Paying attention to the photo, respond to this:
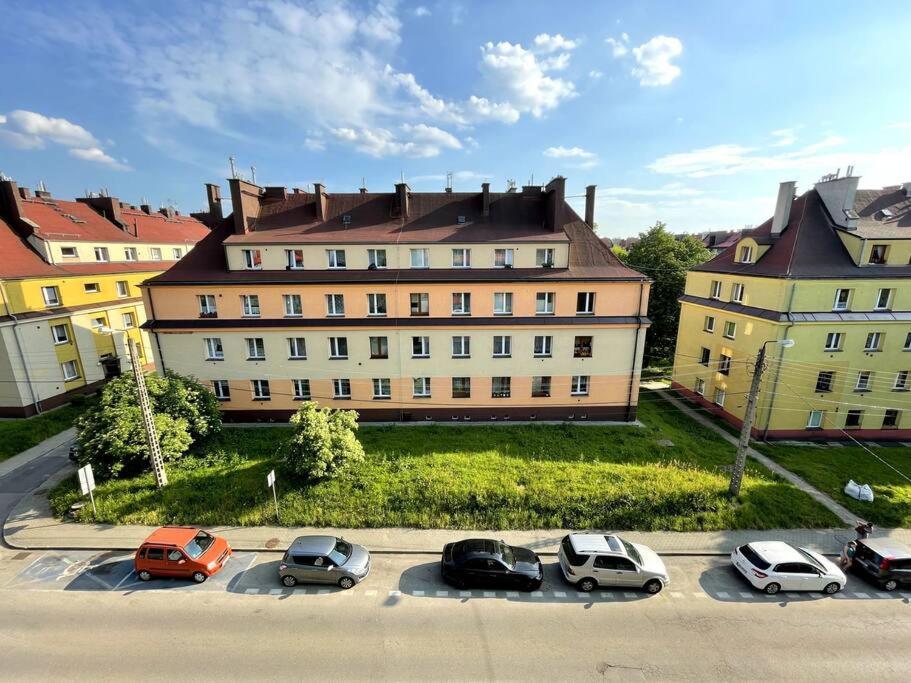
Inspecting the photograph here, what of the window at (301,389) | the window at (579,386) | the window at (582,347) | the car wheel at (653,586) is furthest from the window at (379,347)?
the car wheel at (653,586)

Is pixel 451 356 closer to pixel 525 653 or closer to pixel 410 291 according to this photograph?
pixel 410 291

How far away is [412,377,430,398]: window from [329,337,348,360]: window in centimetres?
511

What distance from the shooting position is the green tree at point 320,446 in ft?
62.3

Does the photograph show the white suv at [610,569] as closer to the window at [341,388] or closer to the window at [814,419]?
the window at [341,388]

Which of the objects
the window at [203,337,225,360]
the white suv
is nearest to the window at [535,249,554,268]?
the white suv

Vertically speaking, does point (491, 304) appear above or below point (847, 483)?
above

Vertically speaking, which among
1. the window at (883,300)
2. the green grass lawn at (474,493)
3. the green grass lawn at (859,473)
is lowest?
the green grass lawn at (859,473)

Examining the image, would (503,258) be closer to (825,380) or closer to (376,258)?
(376,258)

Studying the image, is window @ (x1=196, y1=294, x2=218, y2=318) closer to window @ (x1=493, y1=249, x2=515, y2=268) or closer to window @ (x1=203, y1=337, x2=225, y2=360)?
window @ (x1=203, y1=337, x2=225, y2=360)

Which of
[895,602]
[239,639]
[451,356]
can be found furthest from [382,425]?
[895,602]

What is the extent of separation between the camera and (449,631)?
12.6 metres

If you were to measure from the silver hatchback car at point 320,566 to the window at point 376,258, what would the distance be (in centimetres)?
1666

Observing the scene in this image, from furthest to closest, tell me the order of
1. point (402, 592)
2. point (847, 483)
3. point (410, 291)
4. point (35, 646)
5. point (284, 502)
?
1. point (410, 291)
2. point (847, 483)
3. point (284, 502)
4. point (402, 592)
5. point (35, 646)

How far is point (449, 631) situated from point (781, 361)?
27.6 meters
